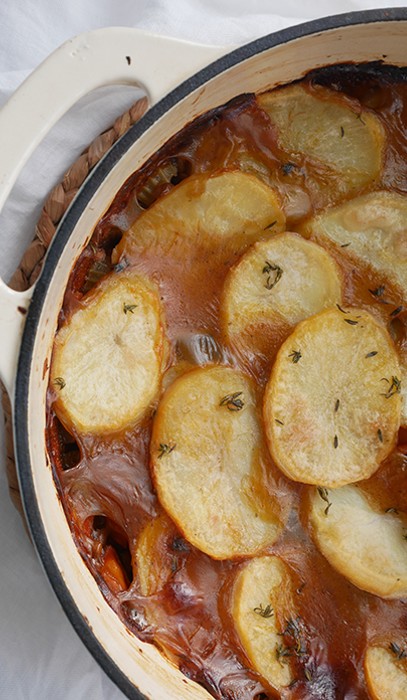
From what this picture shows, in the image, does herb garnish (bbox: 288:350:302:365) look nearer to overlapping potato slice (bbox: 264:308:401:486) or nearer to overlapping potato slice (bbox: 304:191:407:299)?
overlapping potato slice (bbox: 264:308:401:486)

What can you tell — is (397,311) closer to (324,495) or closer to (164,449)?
(324,495)

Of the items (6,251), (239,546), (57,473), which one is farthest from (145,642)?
(6,251)

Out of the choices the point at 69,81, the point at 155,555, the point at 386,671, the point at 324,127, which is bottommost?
the point at 386,671

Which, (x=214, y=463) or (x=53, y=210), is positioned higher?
(x=53, y=210)

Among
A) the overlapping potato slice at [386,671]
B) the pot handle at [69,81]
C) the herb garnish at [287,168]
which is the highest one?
the pot handle at [69,81]

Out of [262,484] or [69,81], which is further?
[262,484]

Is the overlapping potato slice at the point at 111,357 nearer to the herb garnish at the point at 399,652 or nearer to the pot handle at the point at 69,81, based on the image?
the pot handle at the point at 69,81

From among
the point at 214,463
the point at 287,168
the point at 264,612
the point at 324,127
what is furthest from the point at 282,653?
the point at 324,127

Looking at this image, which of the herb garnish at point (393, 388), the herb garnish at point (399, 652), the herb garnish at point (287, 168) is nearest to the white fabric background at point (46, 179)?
the herb garnish at point (287, 168)
